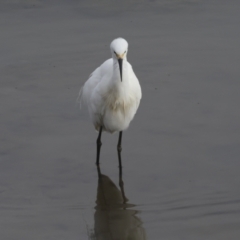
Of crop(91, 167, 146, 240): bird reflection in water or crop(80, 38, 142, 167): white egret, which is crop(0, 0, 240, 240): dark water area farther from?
crop(80, 38, 142, 167): white egret

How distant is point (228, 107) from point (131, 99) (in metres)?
1.50

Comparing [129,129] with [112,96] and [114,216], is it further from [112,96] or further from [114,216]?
[114,216]

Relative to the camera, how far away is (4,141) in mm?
6113

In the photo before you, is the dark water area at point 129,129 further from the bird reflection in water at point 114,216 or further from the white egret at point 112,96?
the white egret at point 112,96

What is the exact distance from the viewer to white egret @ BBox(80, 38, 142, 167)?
5328mm

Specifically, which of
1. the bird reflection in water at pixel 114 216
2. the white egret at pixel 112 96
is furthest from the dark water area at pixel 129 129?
the white egret at pixel 112 96

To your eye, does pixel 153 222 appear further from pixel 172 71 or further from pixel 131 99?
pixel 172 71

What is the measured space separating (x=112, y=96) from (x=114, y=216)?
1063mm

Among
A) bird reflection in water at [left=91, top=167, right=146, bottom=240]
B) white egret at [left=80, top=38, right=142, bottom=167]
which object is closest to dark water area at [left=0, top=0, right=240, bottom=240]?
bird reflection in water at [left=91, top=167, right=146, bottom=240]

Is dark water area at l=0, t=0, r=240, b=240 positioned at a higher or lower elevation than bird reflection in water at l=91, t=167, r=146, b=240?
higher

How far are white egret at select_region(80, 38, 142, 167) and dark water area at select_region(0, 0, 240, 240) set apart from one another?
41 centimetres

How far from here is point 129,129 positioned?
6.40 m

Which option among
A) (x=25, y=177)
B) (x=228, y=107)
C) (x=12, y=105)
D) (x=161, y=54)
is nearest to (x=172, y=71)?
(x=161, y=54)

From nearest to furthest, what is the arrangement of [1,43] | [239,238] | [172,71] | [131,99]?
[239,238]
[131,99]
[172,71]
[1,43]
